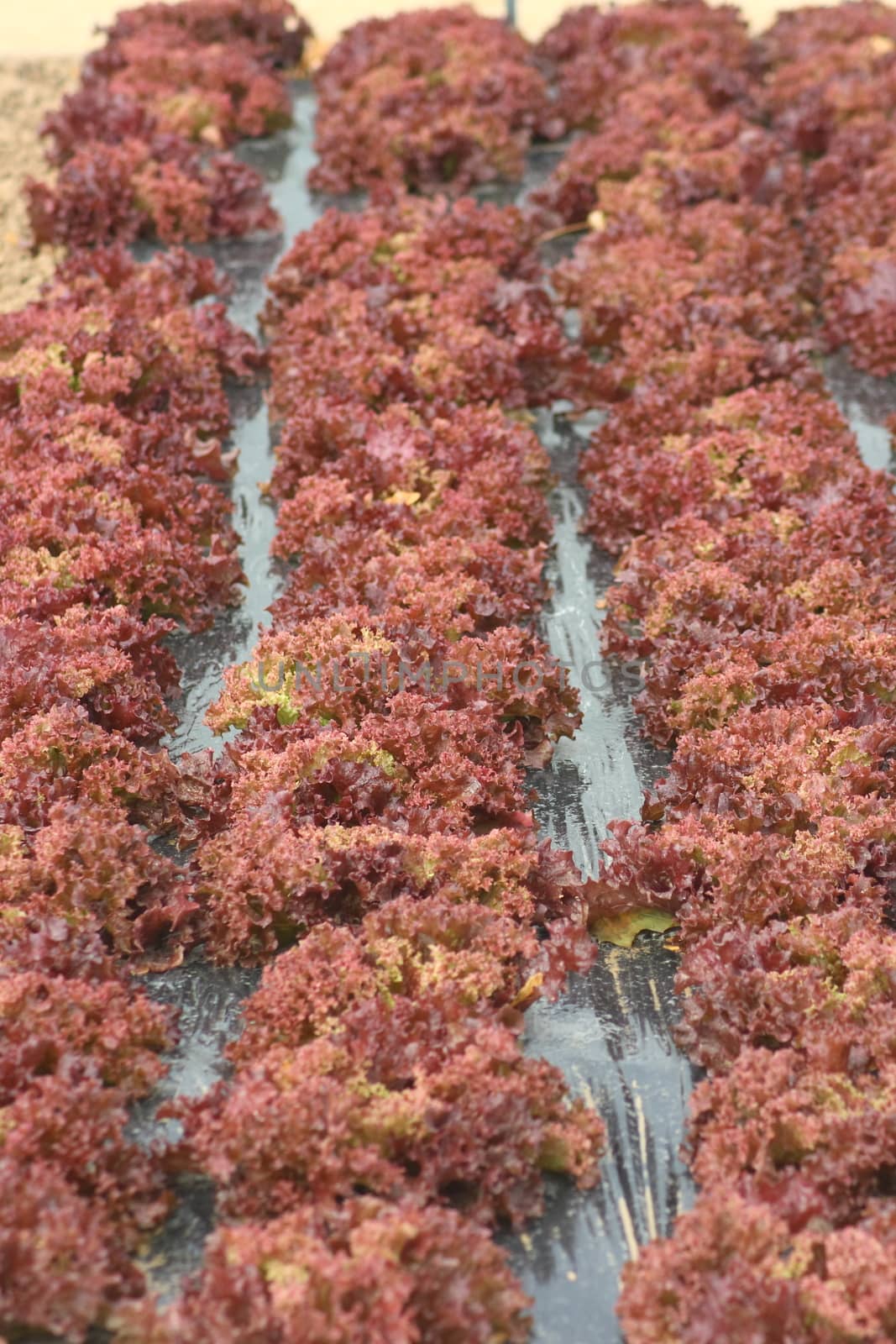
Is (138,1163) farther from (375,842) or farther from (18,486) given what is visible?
(18,486)

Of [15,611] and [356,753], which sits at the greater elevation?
[15,611]

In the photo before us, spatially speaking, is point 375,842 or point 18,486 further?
point 18,486

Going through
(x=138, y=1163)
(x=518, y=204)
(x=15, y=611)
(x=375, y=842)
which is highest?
(x=518, y=204)

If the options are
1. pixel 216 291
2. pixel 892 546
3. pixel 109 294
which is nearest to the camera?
pixel 892 546

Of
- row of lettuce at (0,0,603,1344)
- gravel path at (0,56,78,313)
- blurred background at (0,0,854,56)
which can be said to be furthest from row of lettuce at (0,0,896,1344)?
blurred background at (0,0,854,56)

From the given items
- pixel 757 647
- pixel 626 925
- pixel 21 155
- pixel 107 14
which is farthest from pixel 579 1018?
pixel 107 14

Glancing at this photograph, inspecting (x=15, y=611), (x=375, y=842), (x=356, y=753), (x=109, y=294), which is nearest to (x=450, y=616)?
(x=356, y=753)

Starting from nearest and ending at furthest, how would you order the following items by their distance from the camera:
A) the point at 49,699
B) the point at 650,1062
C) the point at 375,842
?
1. the point at 650,1062
2. the point at 375,842
3. the point at 49,699
